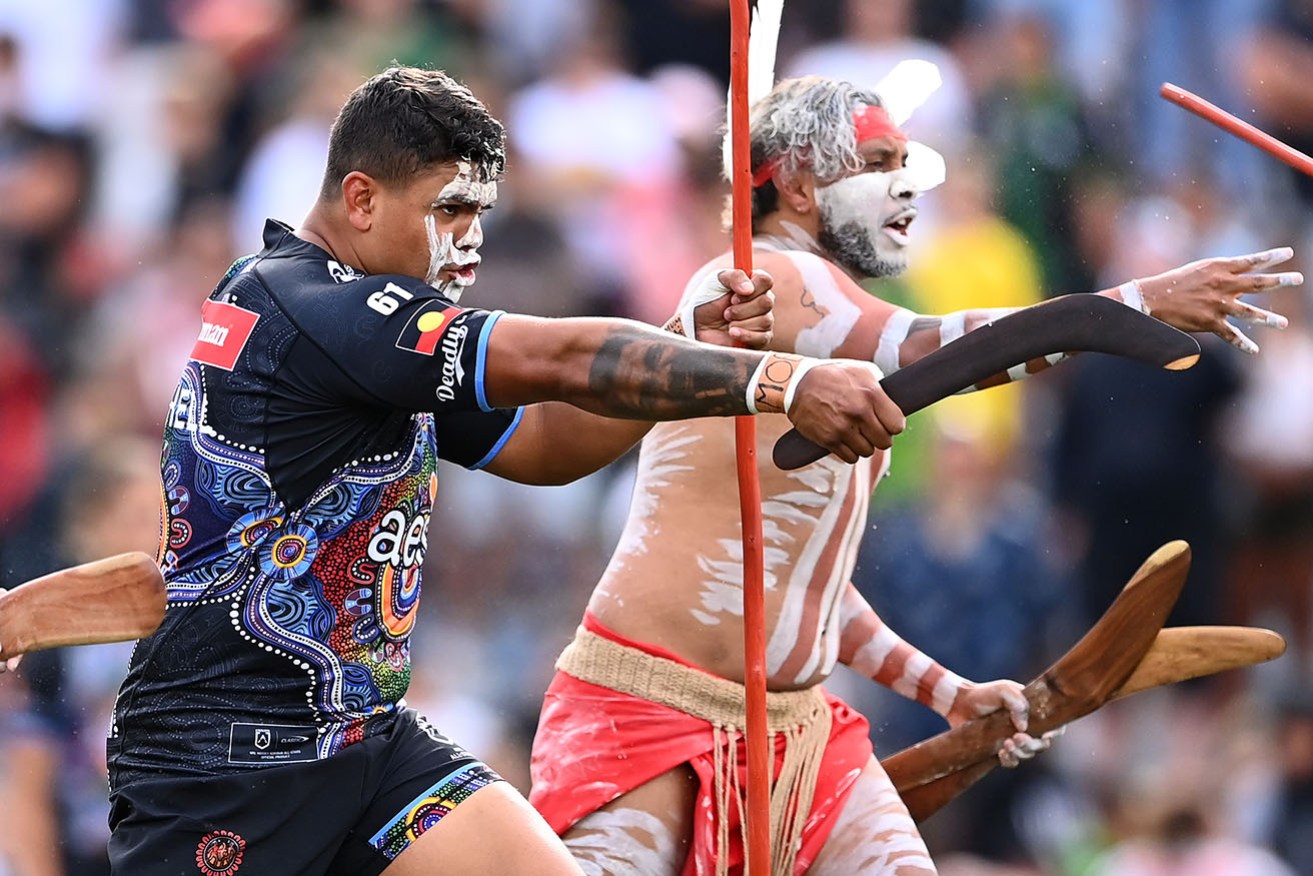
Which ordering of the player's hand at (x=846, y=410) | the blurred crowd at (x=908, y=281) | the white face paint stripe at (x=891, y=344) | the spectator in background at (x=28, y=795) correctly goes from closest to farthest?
the player's hand at (x=846, y=410) → the white face paint stripe at (x=891, y=344) → the spectator in background at (x=28, y=795) → the blurred crowd at (x=908, y=281)

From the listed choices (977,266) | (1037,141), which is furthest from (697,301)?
(1037,141)

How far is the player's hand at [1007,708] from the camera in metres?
3.94

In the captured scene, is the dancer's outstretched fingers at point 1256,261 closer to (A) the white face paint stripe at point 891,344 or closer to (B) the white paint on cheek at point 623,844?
(A) the white face paint stripe at point 891,344

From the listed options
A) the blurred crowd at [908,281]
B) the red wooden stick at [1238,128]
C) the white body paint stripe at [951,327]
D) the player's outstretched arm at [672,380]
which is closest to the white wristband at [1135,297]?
the white body paint stripe at [951,327]

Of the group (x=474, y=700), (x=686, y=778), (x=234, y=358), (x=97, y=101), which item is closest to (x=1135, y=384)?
(x=474, y=700)

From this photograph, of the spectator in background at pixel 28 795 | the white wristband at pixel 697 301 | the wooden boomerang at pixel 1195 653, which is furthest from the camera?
the spectator in background at pixel 28 795

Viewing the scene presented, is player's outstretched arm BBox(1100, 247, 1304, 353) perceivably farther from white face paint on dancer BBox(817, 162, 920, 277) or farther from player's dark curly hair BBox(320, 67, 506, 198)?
player's dark curly hair BBox(320, 67, 506, 198)

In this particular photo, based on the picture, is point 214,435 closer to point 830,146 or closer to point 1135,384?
point 830,146

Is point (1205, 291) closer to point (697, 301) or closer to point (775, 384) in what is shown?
point (697, 301)

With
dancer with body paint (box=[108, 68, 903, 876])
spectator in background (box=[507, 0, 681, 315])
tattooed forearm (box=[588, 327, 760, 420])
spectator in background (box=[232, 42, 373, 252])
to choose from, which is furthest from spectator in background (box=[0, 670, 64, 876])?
tattooed forearm (box=[588, 327, 760, 420])

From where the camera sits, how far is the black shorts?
2.88m

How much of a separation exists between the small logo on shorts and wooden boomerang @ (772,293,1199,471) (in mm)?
1013

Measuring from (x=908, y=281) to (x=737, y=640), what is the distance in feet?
9.73

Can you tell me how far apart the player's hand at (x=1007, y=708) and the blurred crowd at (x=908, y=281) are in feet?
6.46
